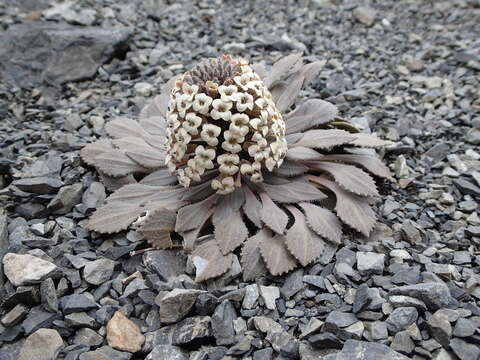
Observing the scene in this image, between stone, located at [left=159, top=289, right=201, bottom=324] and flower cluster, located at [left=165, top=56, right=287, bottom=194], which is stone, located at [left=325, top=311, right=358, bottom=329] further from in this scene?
flower cluster, located at [left=165, top=56, right=287, bottom=194]

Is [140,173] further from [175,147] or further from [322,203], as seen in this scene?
[322,203]

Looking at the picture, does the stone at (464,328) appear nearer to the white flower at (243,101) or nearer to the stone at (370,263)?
the stone at (370,263)

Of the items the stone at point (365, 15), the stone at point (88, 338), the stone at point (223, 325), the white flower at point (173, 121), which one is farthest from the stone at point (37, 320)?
the stone at point (365, 15)

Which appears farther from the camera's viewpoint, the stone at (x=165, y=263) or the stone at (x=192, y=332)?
the stone at (x=165, y=263)

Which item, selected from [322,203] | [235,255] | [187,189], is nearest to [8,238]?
[187,189]

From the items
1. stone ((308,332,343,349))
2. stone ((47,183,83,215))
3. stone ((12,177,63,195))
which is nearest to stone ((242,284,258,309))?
stone ((308,332,343,349))

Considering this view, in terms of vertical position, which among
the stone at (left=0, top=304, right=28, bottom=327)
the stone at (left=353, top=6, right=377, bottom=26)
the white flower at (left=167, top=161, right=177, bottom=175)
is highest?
the stone at (left=353, top=6, right=377, bottom=26)
